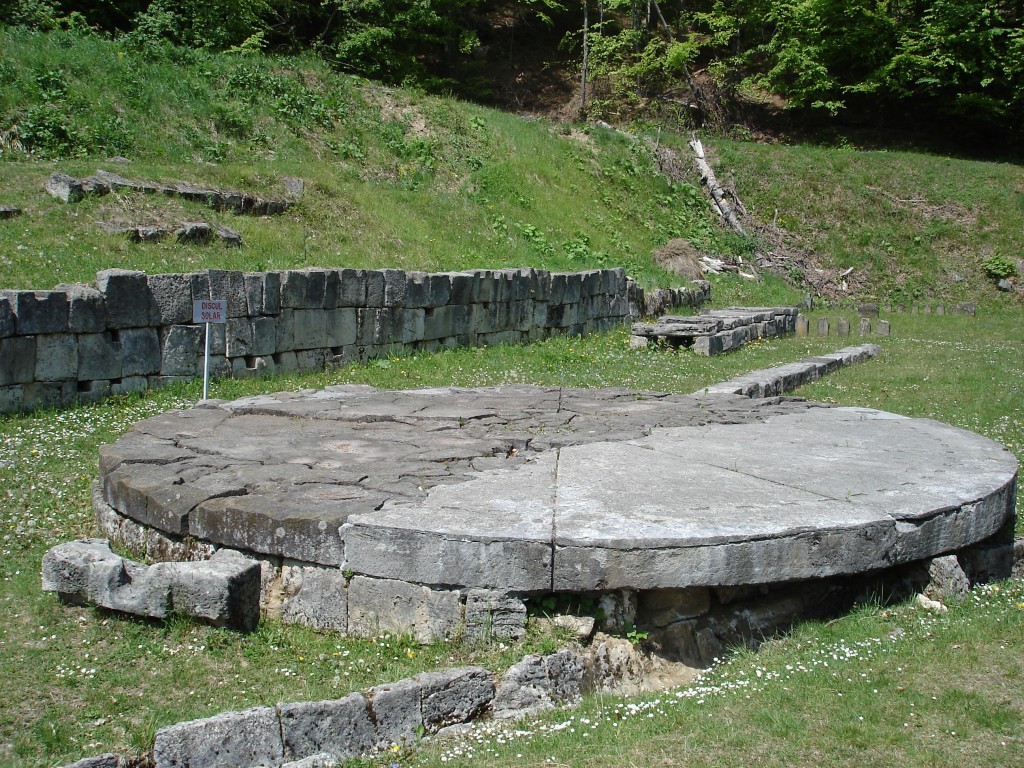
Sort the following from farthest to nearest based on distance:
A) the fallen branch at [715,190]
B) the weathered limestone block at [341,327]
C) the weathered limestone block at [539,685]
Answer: the fallen branch at [715,190], the weathered limestone block at [341,327], the weathered limestone block at [539,685]

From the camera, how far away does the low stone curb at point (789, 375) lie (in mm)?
10692

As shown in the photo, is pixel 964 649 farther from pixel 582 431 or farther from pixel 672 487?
pixel 582 431

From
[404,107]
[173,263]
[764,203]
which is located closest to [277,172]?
[173,263]

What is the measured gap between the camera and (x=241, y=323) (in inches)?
424

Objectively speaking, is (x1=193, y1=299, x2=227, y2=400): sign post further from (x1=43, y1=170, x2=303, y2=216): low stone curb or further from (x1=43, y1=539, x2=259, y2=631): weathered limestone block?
(x1=43, y1=170, x2=303, y2=216): low stone curb

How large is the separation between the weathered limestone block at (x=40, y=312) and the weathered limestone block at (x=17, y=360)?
0.32 ft

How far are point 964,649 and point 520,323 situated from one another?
1118 cm

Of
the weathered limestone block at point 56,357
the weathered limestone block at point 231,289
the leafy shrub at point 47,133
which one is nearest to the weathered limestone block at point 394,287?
the weathered limestone block at point 231,289

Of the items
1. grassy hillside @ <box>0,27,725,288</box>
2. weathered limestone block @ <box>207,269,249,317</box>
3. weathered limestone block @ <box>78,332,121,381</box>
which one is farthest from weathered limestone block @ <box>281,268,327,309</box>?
weathered limestone block @ <box>78,332,121,381</box>

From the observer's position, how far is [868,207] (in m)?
27.9

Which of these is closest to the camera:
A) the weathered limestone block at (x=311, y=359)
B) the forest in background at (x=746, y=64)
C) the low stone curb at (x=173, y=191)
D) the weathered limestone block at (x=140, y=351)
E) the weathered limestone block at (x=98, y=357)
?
the weathered limestone block at (x=98, y=357)

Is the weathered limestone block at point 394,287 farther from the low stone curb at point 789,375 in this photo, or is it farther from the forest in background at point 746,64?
the forest in background at point 746,64

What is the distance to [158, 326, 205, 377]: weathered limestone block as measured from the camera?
33.1 feet

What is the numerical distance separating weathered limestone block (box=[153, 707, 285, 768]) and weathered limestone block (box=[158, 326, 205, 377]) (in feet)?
22.8
